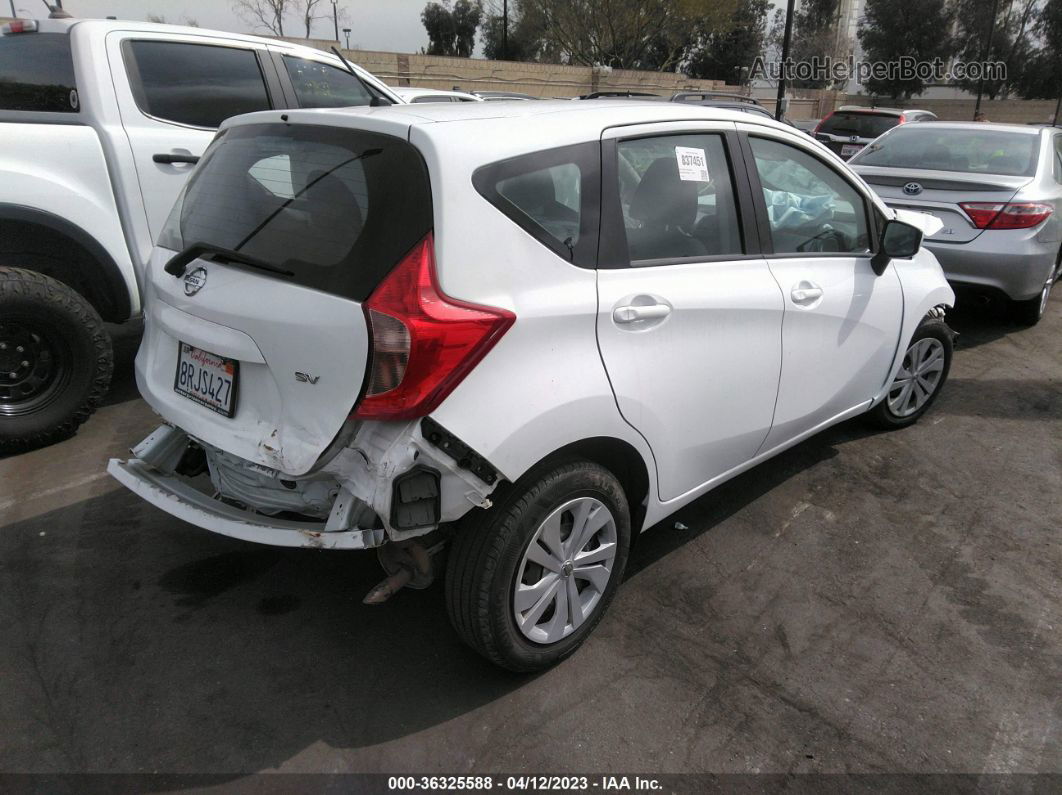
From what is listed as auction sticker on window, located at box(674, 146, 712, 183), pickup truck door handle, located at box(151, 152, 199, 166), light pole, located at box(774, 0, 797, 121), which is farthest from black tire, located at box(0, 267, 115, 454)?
light pole, located at box(774, 0, 797, 121)

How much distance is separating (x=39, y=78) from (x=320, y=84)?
5.59 ft

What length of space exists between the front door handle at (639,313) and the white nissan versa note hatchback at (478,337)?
1 centimetres

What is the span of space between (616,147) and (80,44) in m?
3.50

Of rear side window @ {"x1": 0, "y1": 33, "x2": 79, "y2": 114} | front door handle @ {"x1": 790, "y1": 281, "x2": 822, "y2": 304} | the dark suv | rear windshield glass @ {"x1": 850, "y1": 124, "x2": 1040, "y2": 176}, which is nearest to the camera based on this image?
front door handle @ {"x1": 790, "y1": 281, "x2": 822, "y2": 304}

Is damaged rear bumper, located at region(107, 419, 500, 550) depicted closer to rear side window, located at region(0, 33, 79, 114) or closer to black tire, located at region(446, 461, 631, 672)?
black tire, located at region(446, 461, 631, 672)

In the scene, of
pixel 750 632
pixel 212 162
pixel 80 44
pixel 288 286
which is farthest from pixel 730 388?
pixel 80 44

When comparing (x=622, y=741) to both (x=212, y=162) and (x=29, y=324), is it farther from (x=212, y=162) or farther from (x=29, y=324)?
(x=29, y=324)

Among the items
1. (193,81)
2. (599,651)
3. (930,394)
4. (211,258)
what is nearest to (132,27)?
(193,81)

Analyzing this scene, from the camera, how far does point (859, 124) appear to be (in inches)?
595

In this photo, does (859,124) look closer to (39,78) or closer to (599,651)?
(39,78)

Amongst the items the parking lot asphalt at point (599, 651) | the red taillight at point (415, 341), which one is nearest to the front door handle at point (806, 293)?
the parking lot asphalt at point (599, 651)

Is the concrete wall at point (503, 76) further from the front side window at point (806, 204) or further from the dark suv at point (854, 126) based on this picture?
the front side window at point (806, 204)

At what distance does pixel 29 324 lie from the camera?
3.90 meters

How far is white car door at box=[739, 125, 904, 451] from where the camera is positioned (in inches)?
123
